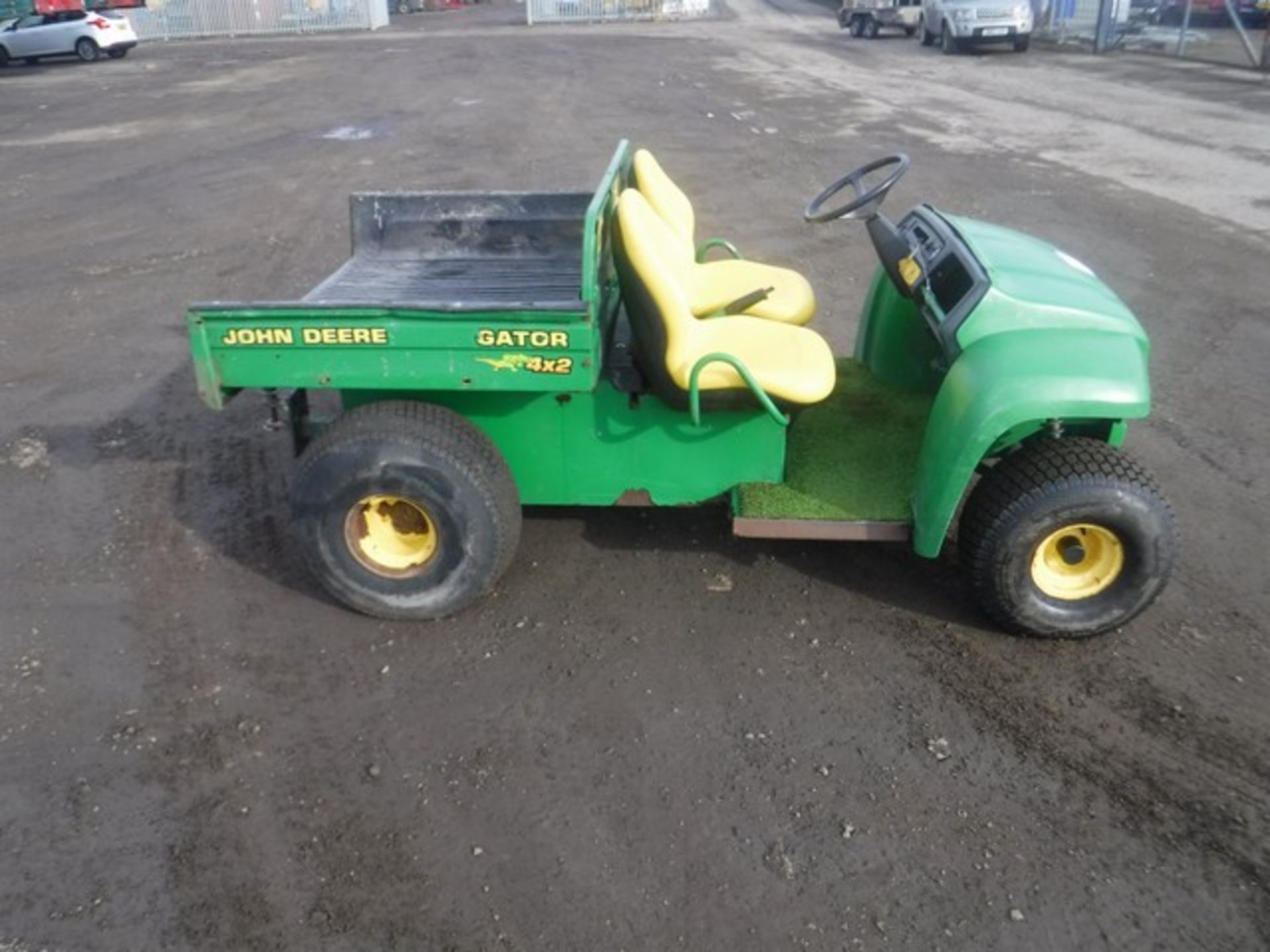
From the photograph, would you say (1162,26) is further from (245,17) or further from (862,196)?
(245,17)

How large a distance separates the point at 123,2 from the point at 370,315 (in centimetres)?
4048

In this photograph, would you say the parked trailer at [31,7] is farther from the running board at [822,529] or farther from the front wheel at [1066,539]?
the front wheel at [1066,539]

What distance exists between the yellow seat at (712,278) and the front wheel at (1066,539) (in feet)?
4.35

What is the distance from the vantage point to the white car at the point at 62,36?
2597 centimetres

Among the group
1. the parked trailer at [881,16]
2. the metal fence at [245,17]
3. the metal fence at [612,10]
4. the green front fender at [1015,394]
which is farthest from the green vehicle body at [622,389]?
the metal fence at [245,17]

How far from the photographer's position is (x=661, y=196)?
4.55 meters

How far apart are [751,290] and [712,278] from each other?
0.79 feet

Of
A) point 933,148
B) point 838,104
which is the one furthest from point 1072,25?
point 933,148

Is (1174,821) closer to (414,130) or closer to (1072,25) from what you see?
(414,130)

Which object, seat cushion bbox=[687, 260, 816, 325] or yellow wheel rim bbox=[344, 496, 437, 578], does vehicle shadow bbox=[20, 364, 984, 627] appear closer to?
yellow wheel rim bbox=[344, 496, 437, 578]

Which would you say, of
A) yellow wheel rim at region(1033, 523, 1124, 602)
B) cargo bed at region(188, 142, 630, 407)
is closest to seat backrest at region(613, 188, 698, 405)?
cargo bed at region(188, 142, 630, 407)

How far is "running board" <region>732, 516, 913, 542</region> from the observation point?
3564 millimetres

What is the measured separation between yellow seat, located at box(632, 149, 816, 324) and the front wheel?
1.33 meters

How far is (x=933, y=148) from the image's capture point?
12.0 m
